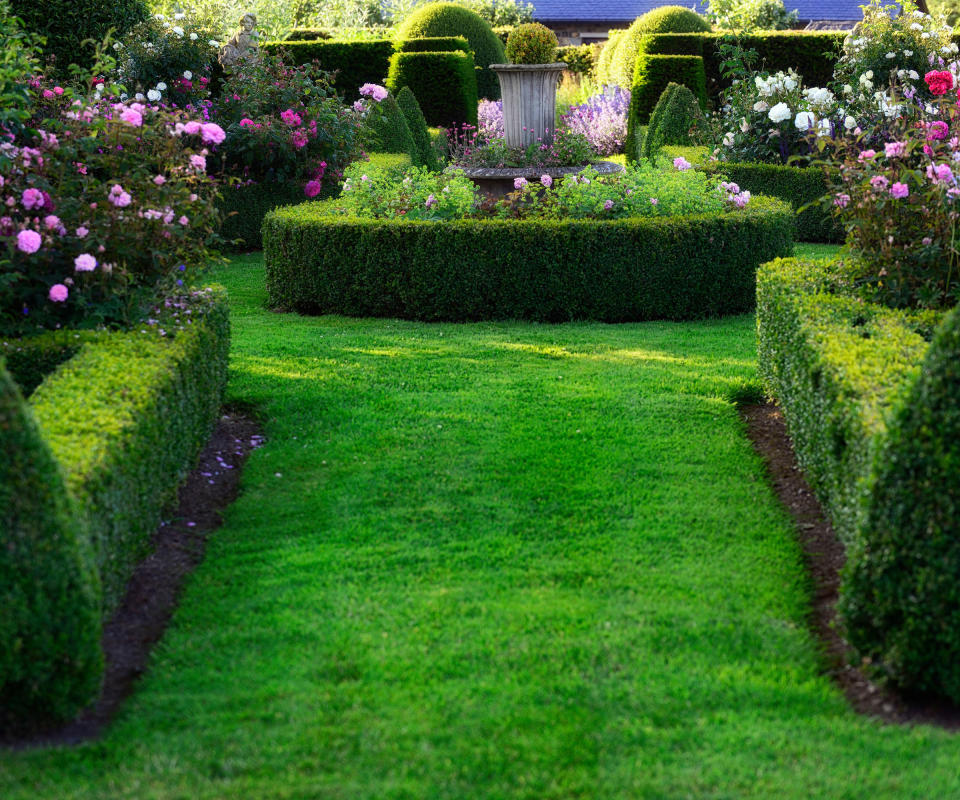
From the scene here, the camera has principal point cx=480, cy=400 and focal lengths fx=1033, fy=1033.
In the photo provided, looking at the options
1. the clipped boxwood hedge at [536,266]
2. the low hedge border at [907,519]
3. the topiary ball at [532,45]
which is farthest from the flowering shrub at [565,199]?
the low hedge border at [907,519]

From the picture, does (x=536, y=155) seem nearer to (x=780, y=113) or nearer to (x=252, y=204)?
(x=780, y=113)

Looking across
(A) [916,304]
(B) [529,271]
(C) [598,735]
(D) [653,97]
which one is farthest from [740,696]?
(D) [653,97]

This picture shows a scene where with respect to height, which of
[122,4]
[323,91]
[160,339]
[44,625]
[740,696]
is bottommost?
[740,696]

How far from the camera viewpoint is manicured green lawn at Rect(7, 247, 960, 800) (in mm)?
2854

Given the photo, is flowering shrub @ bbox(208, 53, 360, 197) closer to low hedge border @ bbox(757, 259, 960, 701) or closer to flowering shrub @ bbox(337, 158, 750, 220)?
flowering shrub @ bbox(337, 158, 750, 220)

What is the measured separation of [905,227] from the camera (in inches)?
216

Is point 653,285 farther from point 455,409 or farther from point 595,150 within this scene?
point 595,150

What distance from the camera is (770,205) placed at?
913 centimetres

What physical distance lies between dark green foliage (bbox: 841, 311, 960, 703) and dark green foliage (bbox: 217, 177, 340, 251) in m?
9.88

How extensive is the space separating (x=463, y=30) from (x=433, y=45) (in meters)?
2.47

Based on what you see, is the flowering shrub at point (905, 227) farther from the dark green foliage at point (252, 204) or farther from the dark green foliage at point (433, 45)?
the dark green foliage at point (433, 45)

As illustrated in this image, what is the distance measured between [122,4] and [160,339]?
915cm

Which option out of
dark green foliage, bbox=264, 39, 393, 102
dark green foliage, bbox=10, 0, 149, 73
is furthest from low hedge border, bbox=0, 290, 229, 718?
dark green foliage, bbox=264, 39, 393, 102

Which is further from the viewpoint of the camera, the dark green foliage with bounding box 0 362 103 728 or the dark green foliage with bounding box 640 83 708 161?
the dark green foliage with bounding box 640 83 708 161
